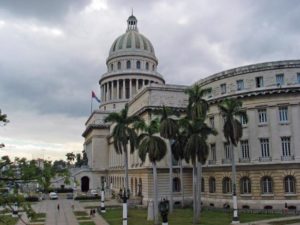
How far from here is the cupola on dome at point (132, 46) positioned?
116 m

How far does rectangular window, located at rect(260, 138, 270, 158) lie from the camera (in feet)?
172

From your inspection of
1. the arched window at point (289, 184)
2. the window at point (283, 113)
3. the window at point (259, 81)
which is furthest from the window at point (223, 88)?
the arched window at point (289, 184)

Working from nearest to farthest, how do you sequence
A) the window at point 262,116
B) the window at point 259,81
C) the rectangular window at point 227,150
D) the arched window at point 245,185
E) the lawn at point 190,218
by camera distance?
the lawn at point 190,218
the arched window at point 245,185
the window at point 262,116
the window at point 259,81
the rectangular window at point 227,150

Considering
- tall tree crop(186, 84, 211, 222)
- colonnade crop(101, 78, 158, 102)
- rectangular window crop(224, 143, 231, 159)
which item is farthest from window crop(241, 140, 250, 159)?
colonnade crop(101, 78, 158, 102)

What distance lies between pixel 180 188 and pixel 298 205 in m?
21.3

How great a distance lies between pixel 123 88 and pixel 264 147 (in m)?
65.8

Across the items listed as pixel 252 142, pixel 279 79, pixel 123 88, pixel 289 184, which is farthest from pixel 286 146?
pixel 123 88

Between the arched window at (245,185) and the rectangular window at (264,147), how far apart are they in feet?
14.0

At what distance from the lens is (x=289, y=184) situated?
49.9 meters

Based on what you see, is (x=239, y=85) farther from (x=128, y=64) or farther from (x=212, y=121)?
(x=128, y=64)

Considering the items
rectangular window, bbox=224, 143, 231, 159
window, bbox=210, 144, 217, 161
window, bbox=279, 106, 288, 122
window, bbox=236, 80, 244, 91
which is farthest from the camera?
window, bbox=210, 144, 217, 161

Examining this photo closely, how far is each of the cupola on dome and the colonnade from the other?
946 centimetres

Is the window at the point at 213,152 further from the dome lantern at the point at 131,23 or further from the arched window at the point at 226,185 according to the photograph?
the dome lantern at the point at 131,23

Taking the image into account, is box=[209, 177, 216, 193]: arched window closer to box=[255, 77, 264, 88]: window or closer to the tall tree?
the tall tree
